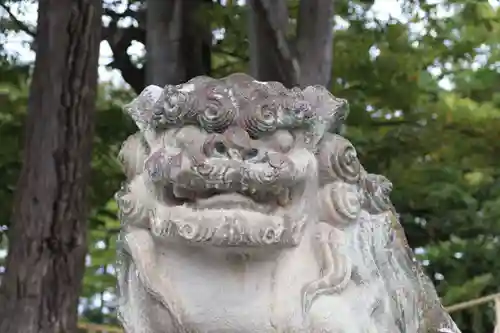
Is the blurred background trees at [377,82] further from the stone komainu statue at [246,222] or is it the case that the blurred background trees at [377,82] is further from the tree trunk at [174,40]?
the stone komainu statue at [246,222]

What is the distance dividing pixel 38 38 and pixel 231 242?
2.19 meters

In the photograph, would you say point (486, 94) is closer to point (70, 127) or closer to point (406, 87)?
point (406, 87)

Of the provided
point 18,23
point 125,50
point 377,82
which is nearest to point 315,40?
point 377,82

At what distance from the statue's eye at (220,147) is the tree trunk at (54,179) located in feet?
5.91

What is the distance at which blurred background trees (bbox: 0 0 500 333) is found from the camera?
2906 mm

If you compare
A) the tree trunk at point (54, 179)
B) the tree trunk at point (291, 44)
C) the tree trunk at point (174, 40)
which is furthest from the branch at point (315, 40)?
the tree trunk at point (54, 179)

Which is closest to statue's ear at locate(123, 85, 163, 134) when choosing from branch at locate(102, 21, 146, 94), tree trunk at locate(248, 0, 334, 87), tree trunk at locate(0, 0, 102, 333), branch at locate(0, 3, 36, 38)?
tree trunk at locate(248, 0, 334, 87)

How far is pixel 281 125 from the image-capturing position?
1.11m

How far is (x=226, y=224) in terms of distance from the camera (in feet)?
3.43

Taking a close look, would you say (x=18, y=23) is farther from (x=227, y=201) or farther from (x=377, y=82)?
(x=227, y=201)

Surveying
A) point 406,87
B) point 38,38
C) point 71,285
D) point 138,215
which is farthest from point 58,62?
point 138,215

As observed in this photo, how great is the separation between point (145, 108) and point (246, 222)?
265 mm

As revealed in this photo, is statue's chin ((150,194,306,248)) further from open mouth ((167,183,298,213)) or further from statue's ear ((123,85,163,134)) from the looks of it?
statue's ear ((123,85,163,134))

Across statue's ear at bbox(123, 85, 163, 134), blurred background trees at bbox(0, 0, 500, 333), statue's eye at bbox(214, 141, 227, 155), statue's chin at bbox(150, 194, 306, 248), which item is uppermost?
blurred background trees at bbox(0, 0, 500, 333)
